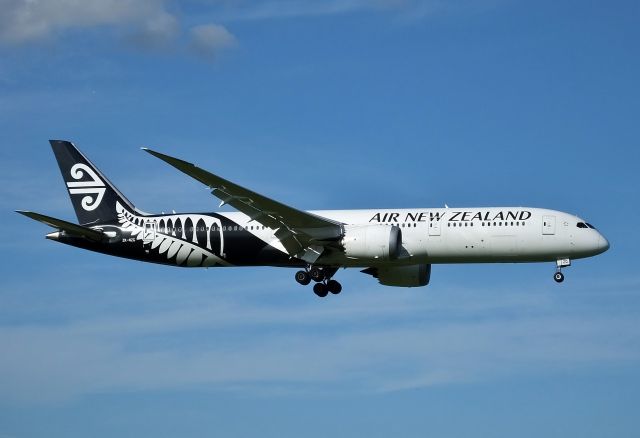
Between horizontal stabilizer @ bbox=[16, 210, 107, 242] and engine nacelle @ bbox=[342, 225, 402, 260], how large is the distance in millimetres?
13892

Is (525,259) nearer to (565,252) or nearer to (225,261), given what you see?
(565,252)

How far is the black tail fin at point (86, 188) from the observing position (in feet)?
225

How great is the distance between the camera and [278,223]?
204 ft

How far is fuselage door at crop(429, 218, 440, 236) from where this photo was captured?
61031 millimetres

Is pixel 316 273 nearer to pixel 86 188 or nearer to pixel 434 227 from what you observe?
pixel 434 227

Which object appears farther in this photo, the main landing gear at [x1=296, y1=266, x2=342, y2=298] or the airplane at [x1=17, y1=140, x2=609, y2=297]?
the main landing gear at [x1=296, y1=266, x2=342, y2=298]

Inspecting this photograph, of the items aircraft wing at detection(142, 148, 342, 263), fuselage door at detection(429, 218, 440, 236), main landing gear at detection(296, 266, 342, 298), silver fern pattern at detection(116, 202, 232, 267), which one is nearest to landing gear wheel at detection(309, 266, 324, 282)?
main landing gear at detection(296, 266, 342, 298)

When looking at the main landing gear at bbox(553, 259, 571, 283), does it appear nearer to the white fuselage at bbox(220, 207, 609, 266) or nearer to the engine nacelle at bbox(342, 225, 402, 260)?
the white fuselage at bbox(220, 207, 609, 266)

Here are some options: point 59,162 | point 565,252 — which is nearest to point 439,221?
point 565,252

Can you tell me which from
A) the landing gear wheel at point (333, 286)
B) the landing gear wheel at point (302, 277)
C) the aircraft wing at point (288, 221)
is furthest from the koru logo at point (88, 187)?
the landing gear wheel at point (333, 286)

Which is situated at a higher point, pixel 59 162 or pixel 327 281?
pixel 59 162

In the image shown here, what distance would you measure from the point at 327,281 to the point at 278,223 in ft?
18.7

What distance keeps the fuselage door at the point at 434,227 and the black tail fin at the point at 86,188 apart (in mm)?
17156

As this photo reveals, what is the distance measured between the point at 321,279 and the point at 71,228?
43.8 feet
